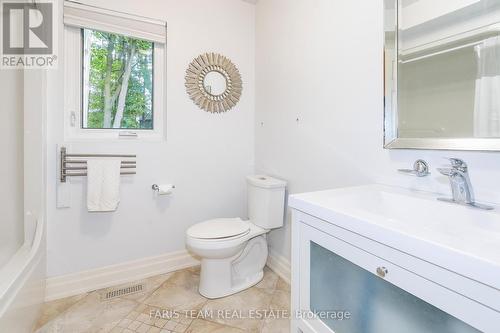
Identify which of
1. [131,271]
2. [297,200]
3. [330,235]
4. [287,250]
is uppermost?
[297,200]

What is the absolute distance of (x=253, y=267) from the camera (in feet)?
6.47

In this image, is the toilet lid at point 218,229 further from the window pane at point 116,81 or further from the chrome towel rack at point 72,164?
the window pane at point 116,81

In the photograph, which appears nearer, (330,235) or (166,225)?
(330,235)

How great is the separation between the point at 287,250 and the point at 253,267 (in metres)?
0.29

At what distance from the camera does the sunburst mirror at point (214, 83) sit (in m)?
2.10

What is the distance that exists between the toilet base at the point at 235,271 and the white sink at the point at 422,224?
0.94 meters

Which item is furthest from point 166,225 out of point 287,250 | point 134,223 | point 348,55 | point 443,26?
point 443,26

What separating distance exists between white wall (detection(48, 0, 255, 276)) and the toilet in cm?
37

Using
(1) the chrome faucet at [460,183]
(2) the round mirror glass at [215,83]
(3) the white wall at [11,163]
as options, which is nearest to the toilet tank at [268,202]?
(2) the round mirror glass at [215,83]

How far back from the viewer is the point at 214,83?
220cm

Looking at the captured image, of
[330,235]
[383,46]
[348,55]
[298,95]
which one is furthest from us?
[298,95]

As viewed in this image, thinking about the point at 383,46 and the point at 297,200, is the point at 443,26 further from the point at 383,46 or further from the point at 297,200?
the point at 297,200

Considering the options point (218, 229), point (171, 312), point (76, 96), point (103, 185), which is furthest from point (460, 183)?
point (76, 96)

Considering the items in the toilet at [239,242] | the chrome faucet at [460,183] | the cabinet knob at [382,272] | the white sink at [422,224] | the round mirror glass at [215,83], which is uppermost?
the round mirror glass at [215,83]
